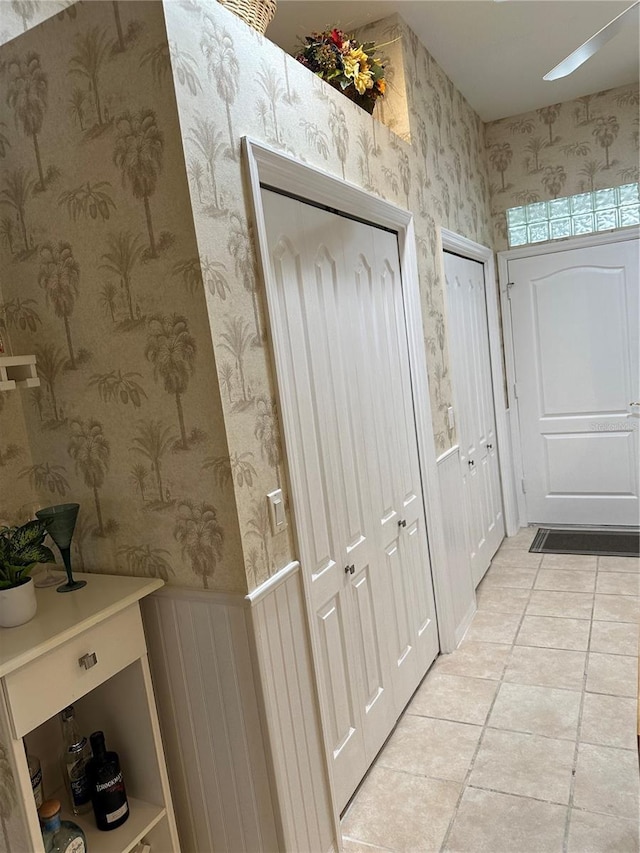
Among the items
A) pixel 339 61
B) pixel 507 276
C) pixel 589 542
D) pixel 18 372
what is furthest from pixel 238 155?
pixel 589 542

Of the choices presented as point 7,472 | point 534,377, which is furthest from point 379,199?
point 534,377

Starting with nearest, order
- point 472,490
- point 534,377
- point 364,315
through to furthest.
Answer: point 364,315
point 472,490
point 534,377

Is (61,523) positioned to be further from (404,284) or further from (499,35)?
(499,35)

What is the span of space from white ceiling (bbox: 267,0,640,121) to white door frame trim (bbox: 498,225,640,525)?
93 cm

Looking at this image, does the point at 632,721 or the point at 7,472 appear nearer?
the point at 7,472

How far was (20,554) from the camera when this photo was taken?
4.76 feet

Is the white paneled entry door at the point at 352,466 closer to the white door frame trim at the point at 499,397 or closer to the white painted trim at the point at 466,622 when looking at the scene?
the white painted trim at the point at 466,622

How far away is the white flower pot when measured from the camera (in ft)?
4.57

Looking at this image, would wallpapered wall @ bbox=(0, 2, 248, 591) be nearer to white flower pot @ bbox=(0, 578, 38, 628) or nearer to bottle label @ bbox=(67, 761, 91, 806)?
white flower pot @ bbox=(0, 578, 38, 628)

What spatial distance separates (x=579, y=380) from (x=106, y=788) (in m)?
3.88

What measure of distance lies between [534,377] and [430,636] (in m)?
2.39

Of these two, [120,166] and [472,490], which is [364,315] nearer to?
[120,166]

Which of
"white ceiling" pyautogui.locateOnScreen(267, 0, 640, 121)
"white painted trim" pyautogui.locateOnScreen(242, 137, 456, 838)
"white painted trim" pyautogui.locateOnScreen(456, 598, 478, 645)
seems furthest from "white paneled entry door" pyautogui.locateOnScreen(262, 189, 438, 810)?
"white ceiling" pyautogui.locateOnScreen(267, 0, 640, 121)

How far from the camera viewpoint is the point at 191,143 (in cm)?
143
